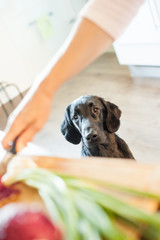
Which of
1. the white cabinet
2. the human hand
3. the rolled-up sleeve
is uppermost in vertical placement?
the rolled-up sleeve

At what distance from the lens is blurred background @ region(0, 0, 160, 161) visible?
233 cm

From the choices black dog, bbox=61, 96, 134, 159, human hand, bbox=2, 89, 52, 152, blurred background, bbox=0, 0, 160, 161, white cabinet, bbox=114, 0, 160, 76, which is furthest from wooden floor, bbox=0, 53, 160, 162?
human hand, bbox=2, 89, 52, 152

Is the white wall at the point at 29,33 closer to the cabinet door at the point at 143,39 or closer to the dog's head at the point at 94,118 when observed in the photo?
the cabinet door at the point at 143,39

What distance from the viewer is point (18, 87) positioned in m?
4.25

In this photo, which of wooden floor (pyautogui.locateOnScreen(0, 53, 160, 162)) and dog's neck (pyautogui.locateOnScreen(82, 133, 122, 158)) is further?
wooden floor (pyautogui.locateOnScreen(0, 53, 160, 162))

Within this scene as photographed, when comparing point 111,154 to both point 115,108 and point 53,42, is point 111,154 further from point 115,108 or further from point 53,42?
point 53,42

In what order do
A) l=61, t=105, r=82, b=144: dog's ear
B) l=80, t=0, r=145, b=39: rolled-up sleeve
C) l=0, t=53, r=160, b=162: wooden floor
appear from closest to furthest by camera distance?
l=80, t=0, r=145, b=39: rolled-up sleeve → l=61, t=105, r=82, b=144: dog's ear → l=0, t=53, r=160, b=162: wooden floor

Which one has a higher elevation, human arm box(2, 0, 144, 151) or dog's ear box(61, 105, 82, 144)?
human arm box(2, 0, 144, 151)

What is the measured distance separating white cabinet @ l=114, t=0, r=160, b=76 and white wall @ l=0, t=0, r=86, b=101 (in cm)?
184

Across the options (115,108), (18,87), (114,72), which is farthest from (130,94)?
(18,87)

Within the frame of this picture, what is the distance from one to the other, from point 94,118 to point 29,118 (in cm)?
88

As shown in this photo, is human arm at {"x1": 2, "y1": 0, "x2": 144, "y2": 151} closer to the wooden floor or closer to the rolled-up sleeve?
the rolled-up sleeve

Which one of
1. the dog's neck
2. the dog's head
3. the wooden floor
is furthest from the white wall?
the dog's neck

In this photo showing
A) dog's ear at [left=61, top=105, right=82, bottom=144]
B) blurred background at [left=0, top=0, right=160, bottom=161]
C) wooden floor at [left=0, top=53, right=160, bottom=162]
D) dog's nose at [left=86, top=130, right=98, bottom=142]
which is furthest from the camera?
A: blurred background at [left=0, top=0, right=160, bottom=161]
